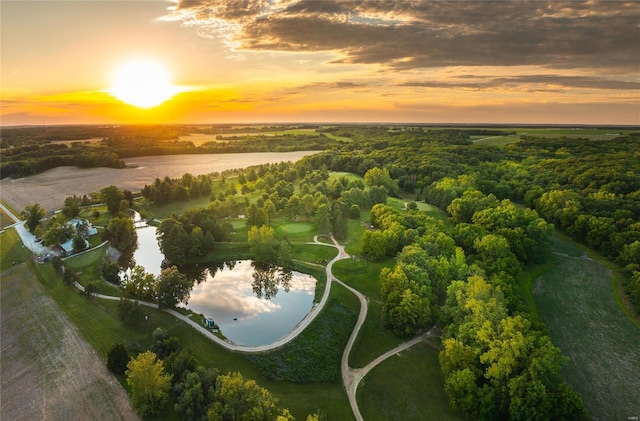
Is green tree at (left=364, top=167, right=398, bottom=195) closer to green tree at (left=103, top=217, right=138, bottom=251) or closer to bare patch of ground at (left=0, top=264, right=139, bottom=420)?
green tree at (left=103, top=217, right=138, bottom=251)

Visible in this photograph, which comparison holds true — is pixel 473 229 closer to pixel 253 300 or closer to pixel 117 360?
pixel 253 300

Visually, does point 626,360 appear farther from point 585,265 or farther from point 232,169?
point 232,169

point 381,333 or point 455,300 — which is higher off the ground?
point 455,300

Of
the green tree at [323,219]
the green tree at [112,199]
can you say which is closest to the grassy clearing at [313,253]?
the green tree at [323,219]

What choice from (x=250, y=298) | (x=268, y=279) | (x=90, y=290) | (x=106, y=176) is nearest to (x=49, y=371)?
(x=90, y=290)

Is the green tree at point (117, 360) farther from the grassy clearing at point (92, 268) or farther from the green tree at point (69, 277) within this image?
the green tree at point (69, 277)

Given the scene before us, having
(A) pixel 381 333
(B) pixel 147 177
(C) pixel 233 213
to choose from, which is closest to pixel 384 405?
(A) pixel 381 333

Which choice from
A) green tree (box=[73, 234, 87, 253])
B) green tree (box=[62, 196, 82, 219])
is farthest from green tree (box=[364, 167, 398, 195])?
green tree (box=[62, 196, 82, 219])
